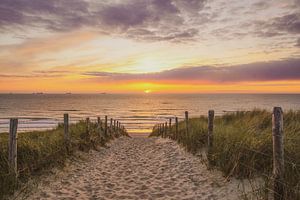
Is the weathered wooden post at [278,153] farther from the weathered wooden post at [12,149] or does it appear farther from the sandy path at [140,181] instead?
the weathered wooden post at [12,149]

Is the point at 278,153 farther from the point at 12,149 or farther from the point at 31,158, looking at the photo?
the point at 31,158

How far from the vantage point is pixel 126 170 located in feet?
39.2

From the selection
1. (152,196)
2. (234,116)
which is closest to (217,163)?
(152,196)

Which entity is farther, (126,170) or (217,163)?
(126,170)

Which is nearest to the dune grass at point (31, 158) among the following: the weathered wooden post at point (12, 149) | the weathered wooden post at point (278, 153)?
the weathered wooden post at point (12, 149)

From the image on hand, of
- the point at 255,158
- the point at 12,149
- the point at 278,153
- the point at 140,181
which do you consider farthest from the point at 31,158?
the point at 278,153

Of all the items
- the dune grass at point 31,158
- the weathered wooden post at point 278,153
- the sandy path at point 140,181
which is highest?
the weathered wooden post at point 278,153

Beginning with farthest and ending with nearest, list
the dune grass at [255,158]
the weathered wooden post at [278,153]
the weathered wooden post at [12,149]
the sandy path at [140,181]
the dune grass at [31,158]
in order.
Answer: the sandy path at [140,181] → the weathered wooden post at [12,149] → the dune grass at [31,158] → the dune grass at [255,158] → the weathered wooden post at [278,153]

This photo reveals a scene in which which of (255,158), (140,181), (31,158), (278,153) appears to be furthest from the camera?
(140,181)

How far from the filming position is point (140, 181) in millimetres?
10023

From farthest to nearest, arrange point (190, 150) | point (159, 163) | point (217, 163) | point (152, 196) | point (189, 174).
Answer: point (190, 150), point (159, 163), point (189, 174), point (217, 163), point (152, 196)

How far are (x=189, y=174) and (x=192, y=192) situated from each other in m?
1.95

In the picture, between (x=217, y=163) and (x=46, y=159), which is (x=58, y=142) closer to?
(x=46, y=159)

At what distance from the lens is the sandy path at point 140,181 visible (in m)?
8.30
